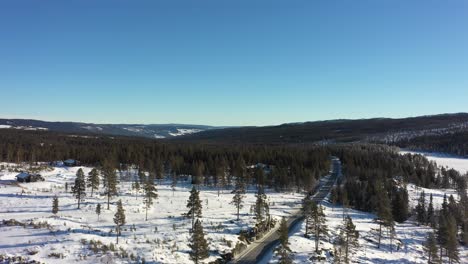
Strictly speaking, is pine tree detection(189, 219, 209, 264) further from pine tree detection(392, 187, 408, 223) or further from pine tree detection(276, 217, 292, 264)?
pine tree detection(392, 187, 408, 223)

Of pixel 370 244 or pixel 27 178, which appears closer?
pixel 370 244

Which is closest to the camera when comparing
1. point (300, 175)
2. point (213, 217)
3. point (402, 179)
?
point (213, 217)

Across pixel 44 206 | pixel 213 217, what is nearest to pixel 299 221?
pixel 213 217

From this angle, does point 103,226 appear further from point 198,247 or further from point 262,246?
point 262,246

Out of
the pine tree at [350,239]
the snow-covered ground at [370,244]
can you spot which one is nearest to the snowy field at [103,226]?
the snow-covered ground at [370,244]

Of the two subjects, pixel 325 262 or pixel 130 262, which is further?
pixel 325 262

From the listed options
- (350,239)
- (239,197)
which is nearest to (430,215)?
(350,239)

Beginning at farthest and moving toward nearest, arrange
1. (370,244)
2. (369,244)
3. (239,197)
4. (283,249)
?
(239,197)
(370,244)
(369,244)
(283,249)

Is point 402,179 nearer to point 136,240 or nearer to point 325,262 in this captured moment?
point 325,262

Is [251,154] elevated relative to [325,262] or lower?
elevated
